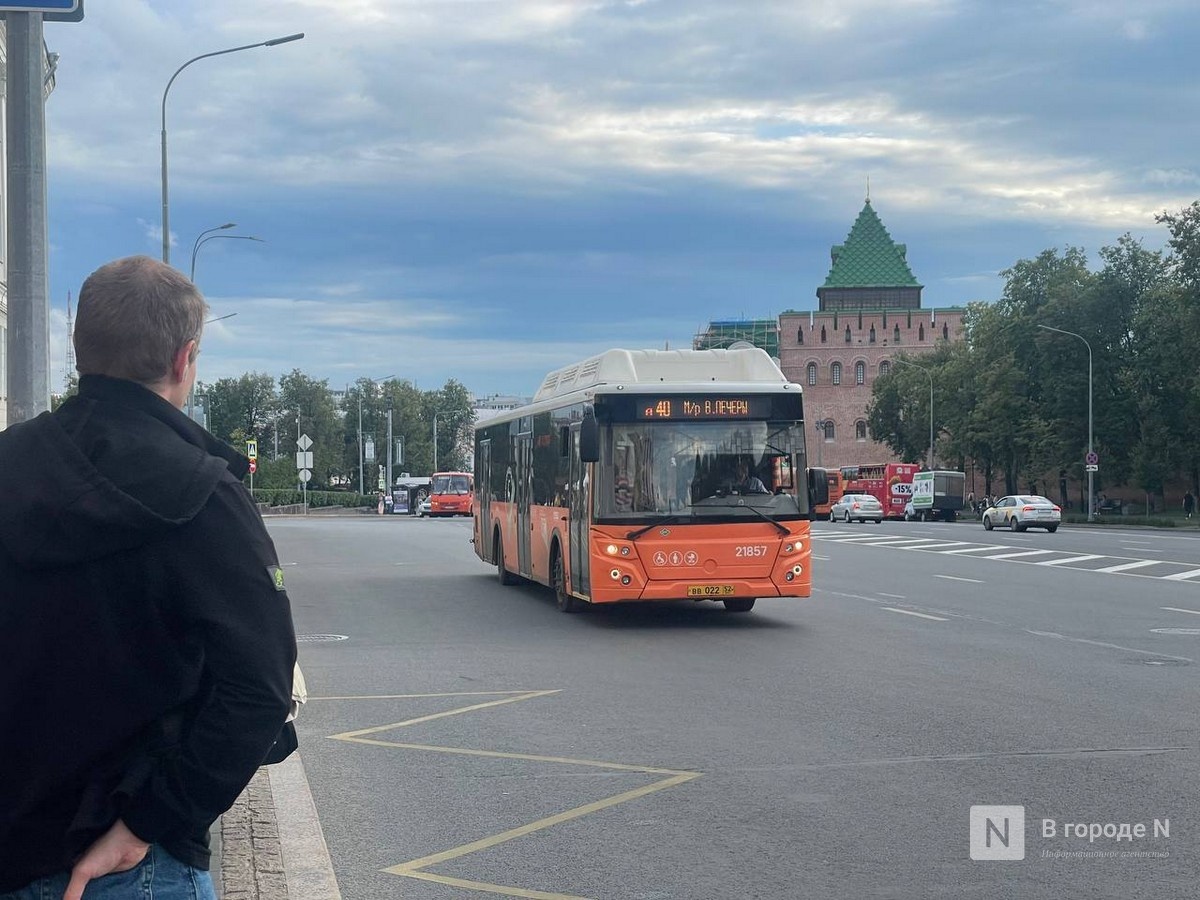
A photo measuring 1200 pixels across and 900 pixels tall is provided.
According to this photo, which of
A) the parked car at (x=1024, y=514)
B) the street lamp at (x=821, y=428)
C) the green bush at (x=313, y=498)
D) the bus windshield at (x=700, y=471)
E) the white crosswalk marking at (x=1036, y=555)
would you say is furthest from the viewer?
the street lamp at (x=821, y=428)

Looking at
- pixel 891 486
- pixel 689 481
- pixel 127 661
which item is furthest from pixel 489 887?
pixel 891 486

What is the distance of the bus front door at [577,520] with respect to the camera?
16.2m

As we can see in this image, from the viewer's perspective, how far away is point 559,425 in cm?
1798

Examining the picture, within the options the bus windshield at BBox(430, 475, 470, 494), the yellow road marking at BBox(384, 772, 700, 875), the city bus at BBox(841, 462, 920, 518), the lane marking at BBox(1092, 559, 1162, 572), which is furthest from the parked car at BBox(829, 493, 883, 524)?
the yellow road marking at BBox(384, 772, 700, 875)

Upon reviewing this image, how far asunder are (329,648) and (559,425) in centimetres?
476

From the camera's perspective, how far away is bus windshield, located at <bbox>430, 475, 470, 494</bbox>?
78.6m

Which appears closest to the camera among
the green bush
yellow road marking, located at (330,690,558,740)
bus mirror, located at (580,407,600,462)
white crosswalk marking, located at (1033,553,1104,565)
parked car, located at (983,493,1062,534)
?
yellow road marking, located at (330,690,558,740)

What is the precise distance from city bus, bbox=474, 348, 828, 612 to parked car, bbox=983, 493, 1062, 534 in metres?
37.6

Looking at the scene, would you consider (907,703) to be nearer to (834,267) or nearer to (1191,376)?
(1191,376)

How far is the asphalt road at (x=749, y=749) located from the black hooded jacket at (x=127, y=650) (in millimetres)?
3305

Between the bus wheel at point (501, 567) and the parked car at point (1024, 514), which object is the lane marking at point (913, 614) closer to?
the bus wheel at point (501, 567)

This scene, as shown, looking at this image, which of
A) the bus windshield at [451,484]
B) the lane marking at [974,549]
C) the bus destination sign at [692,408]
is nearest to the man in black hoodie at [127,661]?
the bus destination sign at [692,408]

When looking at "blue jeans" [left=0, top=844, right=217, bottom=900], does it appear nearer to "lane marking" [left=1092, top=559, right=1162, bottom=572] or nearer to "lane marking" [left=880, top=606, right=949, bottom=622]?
"lane marking" [left=880, top=606, right=949, bottom=622]

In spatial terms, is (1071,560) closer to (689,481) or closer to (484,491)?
(484,491)
